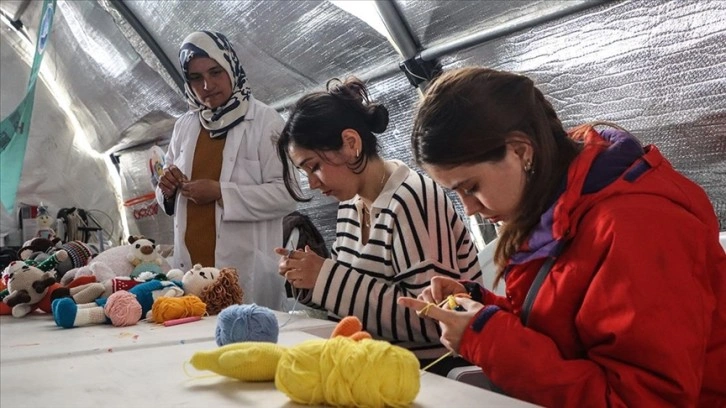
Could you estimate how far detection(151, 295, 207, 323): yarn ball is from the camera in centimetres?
146

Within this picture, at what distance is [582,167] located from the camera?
85cm

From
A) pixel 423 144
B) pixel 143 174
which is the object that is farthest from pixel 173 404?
pixel 143 174

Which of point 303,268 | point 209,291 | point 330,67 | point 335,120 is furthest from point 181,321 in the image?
point 330,67

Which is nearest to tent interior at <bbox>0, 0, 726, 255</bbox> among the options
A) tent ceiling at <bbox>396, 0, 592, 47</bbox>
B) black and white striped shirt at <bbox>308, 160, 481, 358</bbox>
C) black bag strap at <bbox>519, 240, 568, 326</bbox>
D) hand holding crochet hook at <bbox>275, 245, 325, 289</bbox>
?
tent ceiling at <bbox>396, 0, 592, 47</bbox>

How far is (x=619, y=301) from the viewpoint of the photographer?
2.41ft

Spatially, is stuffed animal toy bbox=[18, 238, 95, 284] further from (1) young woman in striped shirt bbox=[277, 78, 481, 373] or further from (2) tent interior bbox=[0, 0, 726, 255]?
(1) young woman in striped shirt bbox=[277, 78, 481, 373]

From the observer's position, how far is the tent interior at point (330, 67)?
53.1 inches

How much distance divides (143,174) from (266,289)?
2.73 m

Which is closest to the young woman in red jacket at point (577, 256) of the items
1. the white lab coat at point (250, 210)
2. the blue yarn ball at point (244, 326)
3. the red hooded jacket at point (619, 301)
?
the red hooded jacket at point (619, 301)

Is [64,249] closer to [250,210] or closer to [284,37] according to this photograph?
[250,210]

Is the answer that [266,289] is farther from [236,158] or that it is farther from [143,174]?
[143,174]

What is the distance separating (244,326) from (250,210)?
0.94 meters

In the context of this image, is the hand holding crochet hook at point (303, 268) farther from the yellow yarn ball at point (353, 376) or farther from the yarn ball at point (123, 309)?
the yellow yarn ball at point (353, 376)

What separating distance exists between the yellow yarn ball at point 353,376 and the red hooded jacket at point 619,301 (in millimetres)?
163
